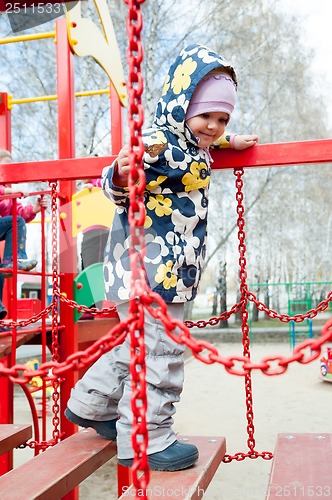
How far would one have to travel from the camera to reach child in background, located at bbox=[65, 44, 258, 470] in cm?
143

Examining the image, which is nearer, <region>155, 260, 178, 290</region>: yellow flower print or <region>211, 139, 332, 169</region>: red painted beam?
<region>155, 260, 178, 290</region>: yellow flower print

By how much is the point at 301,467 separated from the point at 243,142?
0.91 meters

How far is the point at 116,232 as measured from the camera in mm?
1582

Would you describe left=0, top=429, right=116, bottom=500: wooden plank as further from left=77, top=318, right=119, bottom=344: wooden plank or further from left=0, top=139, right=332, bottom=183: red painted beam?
left=77, top=318, right=119, bottom=344: wooden plank

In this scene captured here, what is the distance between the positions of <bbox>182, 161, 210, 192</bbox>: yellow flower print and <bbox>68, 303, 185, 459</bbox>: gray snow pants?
1.07ft

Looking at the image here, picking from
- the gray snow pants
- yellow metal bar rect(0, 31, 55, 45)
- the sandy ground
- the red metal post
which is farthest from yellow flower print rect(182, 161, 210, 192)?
the sandy ground

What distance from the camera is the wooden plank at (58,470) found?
1.27 metres

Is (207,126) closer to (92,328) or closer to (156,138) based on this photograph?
(156,138)

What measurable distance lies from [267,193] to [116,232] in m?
11.9

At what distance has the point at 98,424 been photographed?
1645mm

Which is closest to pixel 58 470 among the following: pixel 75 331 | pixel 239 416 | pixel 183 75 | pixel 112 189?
pixel 112 189

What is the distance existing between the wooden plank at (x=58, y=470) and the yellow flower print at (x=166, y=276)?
1.66ft

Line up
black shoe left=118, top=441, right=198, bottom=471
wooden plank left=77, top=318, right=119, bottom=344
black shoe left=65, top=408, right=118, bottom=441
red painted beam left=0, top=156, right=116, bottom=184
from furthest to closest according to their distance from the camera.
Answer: wooden plank left=77, top=318, right=119, bottom=344, red painted beam left=0, top=156, right=116, bottom=184, black shoe left=65, top=408, right=118, bottom=441, black shoe left=118, top=441, right=198, bottom=471

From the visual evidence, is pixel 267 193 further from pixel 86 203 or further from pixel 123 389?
pixel 123 389
